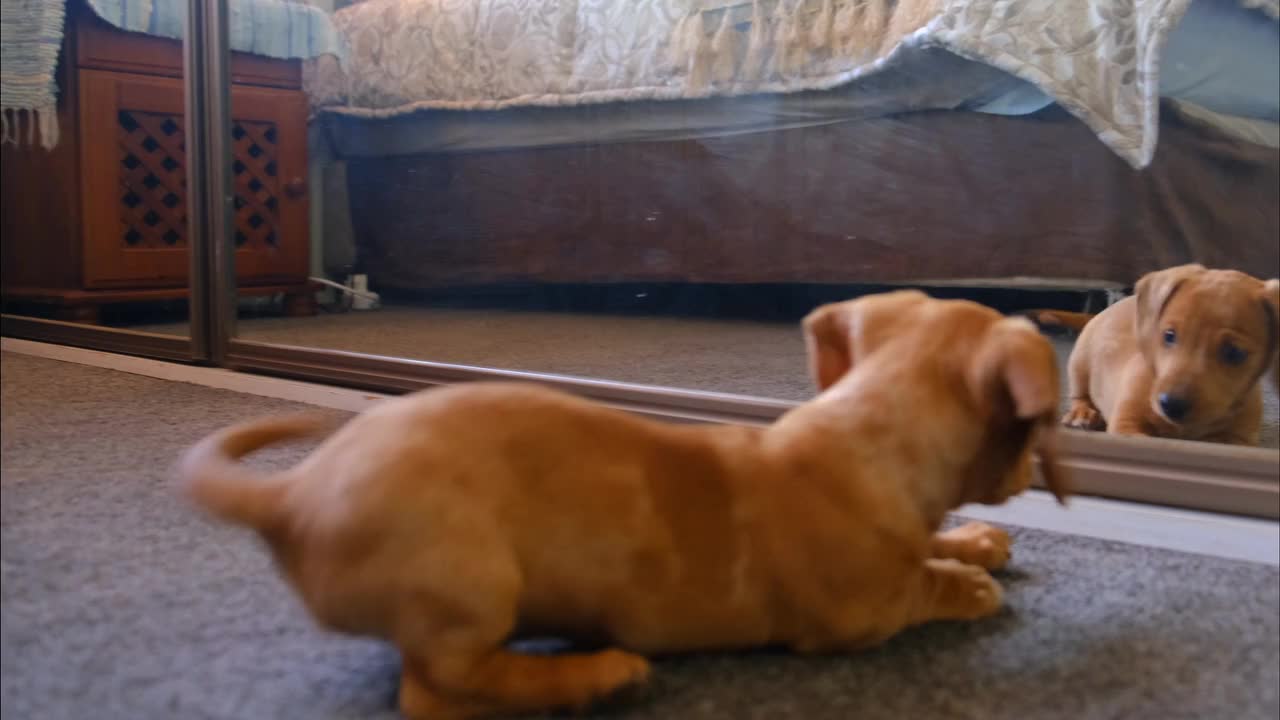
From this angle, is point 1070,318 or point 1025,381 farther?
point 1070,318

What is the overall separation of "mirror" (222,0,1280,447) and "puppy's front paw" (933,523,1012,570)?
0.44 meters

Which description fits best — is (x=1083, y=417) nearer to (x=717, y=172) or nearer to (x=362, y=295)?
(x=717, y=172)

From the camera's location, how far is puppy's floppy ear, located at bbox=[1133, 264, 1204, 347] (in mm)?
1202

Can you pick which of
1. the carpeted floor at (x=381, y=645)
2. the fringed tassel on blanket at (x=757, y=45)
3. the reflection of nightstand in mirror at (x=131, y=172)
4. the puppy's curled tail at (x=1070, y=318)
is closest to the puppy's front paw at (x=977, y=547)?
the carpeted floor at (x=381, y=645)

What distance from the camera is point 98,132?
2059mm

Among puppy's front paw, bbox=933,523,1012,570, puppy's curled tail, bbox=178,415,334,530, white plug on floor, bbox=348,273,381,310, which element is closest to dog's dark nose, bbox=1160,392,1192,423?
puppy's front paw, bbox=933,523,1012,570

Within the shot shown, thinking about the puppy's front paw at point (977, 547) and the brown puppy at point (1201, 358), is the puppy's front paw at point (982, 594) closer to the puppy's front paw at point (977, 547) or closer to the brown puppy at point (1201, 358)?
the puppy's front paw at point (977, 547)

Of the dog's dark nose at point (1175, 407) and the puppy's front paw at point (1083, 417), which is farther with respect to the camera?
the puppy's front paw at point (1083, 417)

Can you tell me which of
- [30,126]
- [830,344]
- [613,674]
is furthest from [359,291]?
[613,674]

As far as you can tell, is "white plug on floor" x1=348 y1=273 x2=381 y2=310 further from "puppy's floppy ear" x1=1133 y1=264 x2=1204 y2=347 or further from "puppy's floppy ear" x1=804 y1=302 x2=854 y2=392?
"puppy's floppy ear" x1=804 y1=302 x2=854 y2=392

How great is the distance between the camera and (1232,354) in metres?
1.16

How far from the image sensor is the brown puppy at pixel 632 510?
1.84 feet

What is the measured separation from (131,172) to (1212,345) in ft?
5.92

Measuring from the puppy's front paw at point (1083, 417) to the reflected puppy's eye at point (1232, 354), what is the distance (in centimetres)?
14
